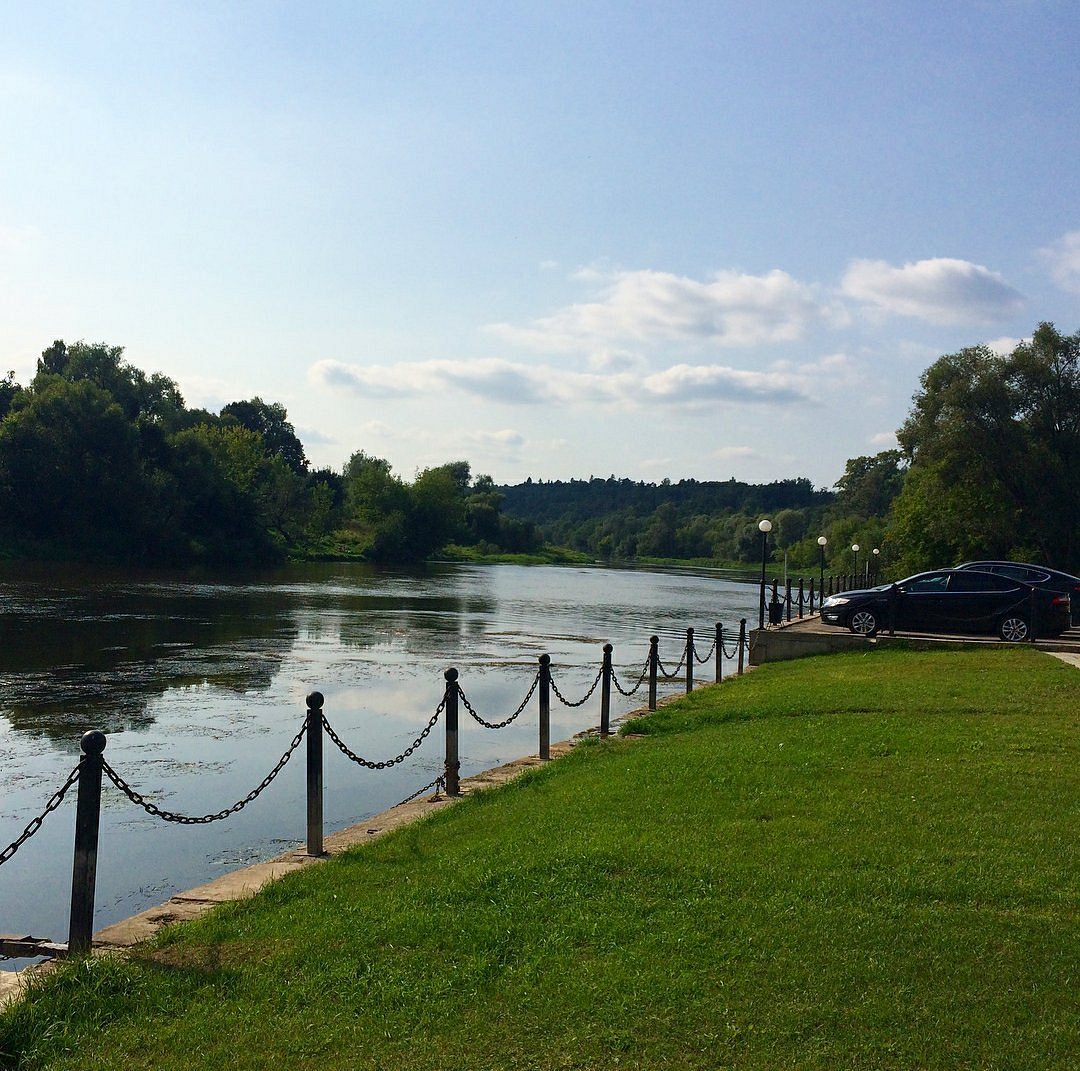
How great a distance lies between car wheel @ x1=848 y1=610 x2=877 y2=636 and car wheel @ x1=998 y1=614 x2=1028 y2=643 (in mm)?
2716

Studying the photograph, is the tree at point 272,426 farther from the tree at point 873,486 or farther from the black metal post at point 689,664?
the black metal post at point 689,664

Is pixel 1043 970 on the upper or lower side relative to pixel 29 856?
upper

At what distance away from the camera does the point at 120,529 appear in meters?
67.5

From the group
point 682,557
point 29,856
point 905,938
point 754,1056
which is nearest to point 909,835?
point 905,938

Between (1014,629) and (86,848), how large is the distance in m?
19.6

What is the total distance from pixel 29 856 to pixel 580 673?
16782 millimetres

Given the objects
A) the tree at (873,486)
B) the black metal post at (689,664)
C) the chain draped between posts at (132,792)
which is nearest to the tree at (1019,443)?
the black metal post at (689,664)

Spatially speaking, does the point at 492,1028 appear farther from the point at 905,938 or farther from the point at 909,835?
the point at 909,835

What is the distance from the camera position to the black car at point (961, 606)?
21.4 m

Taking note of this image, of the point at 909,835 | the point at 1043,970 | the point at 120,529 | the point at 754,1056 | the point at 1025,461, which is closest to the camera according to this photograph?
the point at 754,1056

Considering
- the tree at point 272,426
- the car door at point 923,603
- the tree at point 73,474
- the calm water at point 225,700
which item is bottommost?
the calm water at point 225,700

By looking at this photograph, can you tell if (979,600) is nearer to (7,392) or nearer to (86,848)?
(86,848)

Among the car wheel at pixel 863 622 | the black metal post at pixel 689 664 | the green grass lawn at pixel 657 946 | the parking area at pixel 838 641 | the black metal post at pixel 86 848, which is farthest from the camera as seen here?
the car wheel at pixel 863 622

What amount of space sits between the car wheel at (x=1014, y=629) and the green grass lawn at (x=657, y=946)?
13.0 meters
